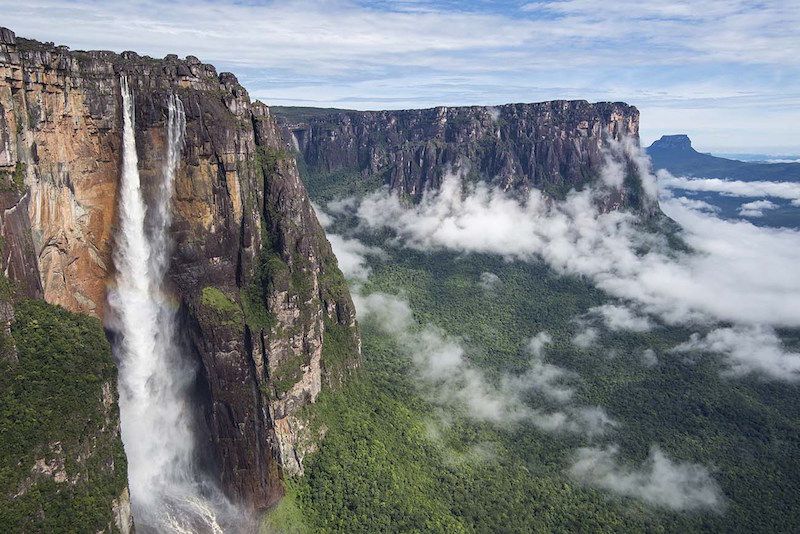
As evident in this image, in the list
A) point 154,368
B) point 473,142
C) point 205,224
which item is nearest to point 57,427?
point 154,368

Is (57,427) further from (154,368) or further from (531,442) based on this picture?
(531,442)

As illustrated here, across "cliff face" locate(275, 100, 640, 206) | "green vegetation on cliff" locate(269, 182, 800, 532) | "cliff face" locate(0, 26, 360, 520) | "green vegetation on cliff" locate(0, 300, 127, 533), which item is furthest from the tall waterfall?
"cliff face" locate(275, 100, 640, 206)

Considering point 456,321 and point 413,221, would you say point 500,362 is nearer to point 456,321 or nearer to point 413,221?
point 456,321

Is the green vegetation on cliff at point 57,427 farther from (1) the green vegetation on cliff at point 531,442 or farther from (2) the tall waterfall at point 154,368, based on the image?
(1) the green vegetation on cliff at point 531,442

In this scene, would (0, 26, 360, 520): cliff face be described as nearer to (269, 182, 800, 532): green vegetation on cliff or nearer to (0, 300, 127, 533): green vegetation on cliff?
(0, 300, 127, 533): green vegetation on cliff

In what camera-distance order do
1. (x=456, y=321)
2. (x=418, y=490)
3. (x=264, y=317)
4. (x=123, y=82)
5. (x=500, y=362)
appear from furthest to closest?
1. (x=456, y=321)
2. (x=500, y=362)
3. (x=418, y=490)
4. (x=264, y=317)
5. (x=123, y=82)

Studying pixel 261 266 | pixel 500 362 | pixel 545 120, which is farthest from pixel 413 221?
pixel 261 266
